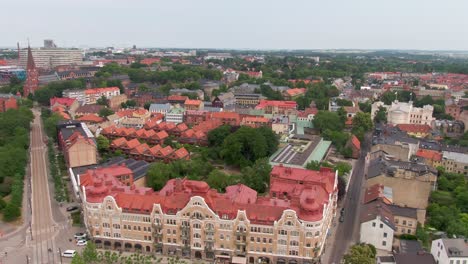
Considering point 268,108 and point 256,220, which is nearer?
point 256,220

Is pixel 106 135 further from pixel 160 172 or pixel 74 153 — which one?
pixel 160 172

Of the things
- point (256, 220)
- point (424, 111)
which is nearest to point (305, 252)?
point (256, 220)

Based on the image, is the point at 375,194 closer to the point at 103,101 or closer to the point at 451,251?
the point at 451,251

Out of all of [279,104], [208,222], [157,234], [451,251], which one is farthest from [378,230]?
[279,104]

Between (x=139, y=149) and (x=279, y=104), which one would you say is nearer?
(x=139, y=149)

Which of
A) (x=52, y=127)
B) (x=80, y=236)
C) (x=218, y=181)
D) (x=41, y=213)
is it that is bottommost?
(x=41, y=213)

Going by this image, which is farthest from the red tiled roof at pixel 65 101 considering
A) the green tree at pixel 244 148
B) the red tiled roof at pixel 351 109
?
the red tiled roof at pixel 351 109
